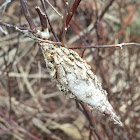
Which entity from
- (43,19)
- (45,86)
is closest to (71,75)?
(43,19)

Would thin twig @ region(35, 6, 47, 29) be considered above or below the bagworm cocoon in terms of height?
above

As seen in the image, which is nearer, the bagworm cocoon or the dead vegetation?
the bagworm cocoon

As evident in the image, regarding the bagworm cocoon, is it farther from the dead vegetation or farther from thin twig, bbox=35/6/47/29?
the dead vegetation

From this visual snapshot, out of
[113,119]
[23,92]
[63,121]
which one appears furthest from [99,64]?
[23,92]

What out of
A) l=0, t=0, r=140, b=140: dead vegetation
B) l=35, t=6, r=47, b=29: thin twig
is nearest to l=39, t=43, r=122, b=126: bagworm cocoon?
l=35, t=6, r=47, b=29: thin twig

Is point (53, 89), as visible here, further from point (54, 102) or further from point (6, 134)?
point (6, 134)

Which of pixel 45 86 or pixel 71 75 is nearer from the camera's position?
pixel 71 75

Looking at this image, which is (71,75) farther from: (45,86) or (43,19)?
(45,86)

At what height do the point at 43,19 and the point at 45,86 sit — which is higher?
the point at 43,19

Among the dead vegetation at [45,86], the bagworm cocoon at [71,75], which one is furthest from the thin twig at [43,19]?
the dead vegetation at [45,86]
